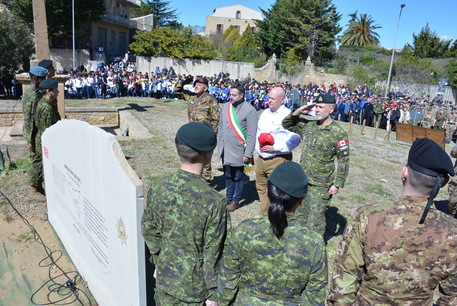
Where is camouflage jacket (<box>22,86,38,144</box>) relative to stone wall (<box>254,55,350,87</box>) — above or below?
below

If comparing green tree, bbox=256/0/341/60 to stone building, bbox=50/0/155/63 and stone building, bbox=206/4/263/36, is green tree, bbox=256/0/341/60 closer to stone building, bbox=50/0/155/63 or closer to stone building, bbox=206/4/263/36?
stone building, bbox=50/0/155/63

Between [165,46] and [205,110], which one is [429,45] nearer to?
[165,46]

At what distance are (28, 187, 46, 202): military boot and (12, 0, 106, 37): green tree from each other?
27.5 metres

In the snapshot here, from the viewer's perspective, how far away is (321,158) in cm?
402

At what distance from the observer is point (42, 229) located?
4.96m

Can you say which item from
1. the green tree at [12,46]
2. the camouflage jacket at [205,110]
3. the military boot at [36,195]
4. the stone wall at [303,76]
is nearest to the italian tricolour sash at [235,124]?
the camouflage jacket at [205,110]

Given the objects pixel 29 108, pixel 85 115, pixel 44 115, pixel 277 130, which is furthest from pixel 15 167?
pixel 85 115

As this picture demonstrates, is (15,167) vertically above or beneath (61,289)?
above

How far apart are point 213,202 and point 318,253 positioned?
2.30 ft

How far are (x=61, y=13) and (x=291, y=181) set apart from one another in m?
33.8

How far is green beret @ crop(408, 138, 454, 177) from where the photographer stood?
5.94 feet

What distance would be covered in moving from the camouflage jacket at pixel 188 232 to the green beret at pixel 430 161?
1.14 m

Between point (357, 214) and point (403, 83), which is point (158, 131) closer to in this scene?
point (357, 214)

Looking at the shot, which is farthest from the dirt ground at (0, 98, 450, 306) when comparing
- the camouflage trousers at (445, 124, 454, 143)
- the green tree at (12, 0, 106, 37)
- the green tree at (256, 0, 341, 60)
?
the green tree at (256, 0, 341, 60)
